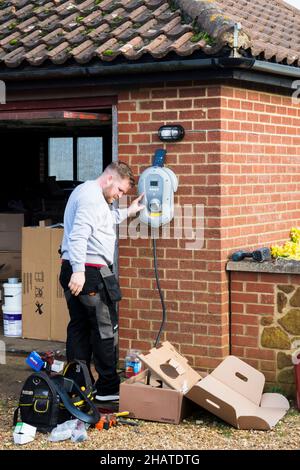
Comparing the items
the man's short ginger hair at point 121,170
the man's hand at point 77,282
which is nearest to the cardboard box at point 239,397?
the man's hand at point 77,282

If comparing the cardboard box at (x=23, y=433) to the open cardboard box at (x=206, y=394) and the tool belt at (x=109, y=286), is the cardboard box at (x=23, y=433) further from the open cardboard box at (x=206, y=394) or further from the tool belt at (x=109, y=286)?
the tool belt at (x=109, y=286)

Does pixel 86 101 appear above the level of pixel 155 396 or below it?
above

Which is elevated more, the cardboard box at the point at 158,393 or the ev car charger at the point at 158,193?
the ev car charger at the point at 158,193

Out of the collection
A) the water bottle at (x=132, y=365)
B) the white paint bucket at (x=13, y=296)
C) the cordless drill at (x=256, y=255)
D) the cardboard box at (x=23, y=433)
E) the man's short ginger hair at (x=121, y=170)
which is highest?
the man's short ginger hair at (x=121, y=170)

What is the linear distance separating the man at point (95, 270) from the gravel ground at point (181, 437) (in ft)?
2.41

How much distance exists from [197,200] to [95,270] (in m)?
1.21

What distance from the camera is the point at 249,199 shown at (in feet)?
27.3

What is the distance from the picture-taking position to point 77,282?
22.7ft

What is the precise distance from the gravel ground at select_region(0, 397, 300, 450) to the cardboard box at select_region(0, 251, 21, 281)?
423 cm

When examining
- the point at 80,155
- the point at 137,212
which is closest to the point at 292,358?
the point at 137,212

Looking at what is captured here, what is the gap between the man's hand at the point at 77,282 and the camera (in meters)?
6.93

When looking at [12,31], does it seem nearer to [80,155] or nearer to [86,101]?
[86,101]

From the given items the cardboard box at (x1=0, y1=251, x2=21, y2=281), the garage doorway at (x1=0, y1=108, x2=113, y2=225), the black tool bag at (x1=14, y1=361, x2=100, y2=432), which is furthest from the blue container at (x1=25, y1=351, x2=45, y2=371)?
the garage doorway at (x1=0, y1=108, x2=113, y2=225)

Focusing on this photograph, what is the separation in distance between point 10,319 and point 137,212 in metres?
2.39
